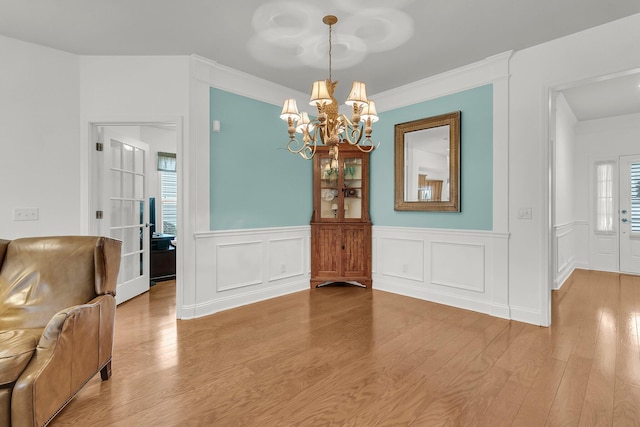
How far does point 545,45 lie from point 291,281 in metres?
3.80

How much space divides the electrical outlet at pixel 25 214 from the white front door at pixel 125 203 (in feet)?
1.62

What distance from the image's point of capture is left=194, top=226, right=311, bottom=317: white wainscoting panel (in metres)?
3.49

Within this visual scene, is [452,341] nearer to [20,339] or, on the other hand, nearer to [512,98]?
[512,98]

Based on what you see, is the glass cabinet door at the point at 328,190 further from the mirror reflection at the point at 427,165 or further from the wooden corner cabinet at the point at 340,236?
the mirror reflection at the point at 427,165

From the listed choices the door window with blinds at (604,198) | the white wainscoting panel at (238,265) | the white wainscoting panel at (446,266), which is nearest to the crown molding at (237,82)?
the white wainscoting panel at (238,265)

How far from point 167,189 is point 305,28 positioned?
4421 mm

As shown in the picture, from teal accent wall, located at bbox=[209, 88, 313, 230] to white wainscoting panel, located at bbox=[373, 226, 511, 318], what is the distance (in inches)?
50.9

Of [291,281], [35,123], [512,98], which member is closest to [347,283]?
[291,281]

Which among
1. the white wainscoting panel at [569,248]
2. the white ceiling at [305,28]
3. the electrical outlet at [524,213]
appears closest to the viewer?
the white ceiling at [305,28]

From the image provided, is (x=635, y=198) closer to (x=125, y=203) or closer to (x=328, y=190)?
(x=328, y=190)

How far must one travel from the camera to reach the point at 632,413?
179 cm

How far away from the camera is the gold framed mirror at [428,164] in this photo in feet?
12.2

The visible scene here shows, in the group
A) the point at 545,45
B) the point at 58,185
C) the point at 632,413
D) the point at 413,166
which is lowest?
the point at 632,413

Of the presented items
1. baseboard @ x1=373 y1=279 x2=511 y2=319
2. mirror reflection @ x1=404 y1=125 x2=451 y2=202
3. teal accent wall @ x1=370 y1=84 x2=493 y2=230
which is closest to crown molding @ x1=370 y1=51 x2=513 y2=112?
teal accent wall @ x1=370 y1=84 x2=493 y2=230
